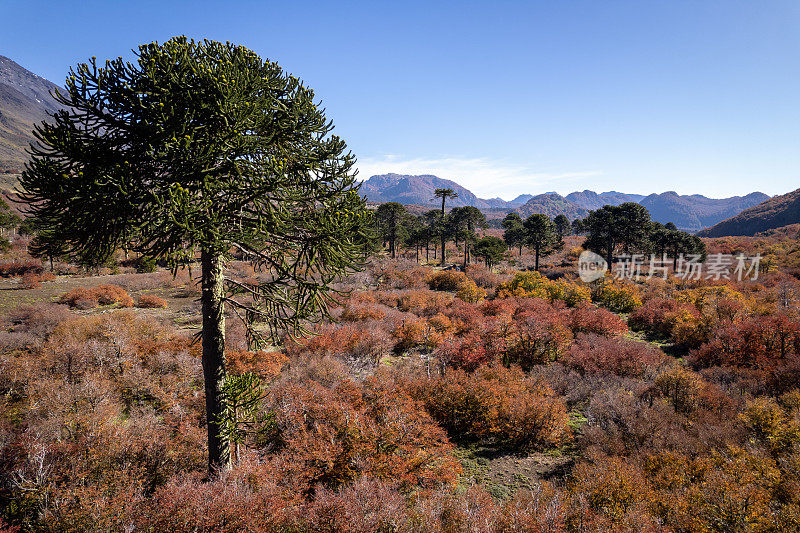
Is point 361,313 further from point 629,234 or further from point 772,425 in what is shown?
point 629,234

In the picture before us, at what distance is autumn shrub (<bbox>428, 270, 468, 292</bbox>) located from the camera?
33.4 metres

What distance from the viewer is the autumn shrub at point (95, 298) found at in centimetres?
2516

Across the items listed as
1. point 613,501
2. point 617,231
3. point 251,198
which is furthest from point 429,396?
point 617,231

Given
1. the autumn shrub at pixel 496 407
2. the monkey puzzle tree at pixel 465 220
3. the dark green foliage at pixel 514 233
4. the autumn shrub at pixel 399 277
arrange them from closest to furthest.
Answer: the autumn shrub at pixel 496 407
the autumn shrub at pixel 399 277
the monkey puzzle tree at pixel 465 220
the dark green foliage at pixel 514 233

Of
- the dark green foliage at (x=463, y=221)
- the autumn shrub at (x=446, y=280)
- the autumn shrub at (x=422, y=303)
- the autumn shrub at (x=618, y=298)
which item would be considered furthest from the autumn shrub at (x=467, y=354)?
the dark green foliage at (x=463, y=221)

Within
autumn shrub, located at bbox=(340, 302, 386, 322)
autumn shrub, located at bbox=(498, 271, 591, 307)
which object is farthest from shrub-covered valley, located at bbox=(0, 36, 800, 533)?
autumn shrub, located at bbox=(498, 271, 591, 307)

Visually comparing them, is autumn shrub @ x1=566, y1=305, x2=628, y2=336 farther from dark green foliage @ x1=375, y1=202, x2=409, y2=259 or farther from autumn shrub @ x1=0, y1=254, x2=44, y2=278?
autumn shrub @ x1=0, y1=254, x2=44, y2=278

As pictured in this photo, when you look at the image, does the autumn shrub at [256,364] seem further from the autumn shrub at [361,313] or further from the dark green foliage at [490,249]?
the dark green foliage at [490,249]

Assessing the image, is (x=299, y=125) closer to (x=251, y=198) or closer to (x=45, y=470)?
(x=251, y=198)

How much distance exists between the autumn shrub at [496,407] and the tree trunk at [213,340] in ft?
22.1

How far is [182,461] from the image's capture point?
7723 mm

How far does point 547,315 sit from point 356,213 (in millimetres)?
15331

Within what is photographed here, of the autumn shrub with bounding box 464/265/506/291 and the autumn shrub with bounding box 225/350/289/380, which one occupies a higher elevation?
the autumn shrub with bounding box 464/265/506/291

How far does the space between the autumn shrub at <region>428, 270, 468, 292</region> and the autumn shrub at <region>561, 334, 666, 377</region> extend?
18.2 metres
